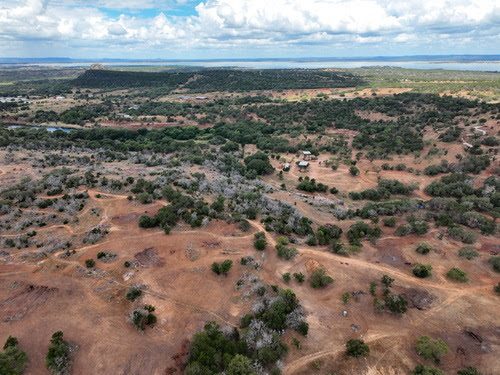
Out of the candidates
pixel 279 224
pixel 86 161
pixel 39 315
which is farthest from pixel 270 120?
pixel 39 315

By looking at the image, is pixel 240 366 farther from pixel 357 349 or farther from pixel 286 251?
pixel 286 251

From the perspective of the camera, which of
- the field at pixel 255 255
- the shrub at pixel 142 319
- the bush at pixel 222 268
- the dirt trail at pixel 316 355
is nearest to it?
the dirt trail at pixel 316 355

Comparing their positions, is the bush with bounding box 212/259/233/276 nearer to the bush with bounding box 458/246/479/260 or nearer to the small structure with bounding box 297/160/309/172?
the bush with bounding box 458/246/479/260

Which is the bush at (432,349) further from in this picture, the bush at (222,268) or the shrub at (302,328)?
the bush at (222,268)

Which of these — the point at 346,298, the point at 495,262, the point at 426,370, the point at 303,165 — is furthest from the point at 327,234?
the point at 303,165

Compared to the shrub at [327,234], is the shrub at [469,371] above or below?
below

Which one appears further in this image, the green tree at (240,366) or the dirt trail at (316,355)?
the dirt trail at (316,355)

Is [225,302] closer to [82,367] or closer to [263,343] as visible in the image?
[263,343]

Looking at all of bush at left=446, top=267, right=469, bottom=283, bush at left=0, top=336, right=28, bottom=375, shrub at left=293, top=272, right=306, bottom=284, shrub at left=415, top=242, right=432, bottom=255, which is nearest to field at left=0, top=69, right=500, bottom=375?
shrub at left=415, top=242, right=432, bottom=255

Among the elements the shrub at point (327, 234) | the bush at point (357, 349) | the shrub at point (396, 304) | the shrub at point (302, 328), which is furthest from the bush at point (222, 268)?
the shrub at point (396, 304)
